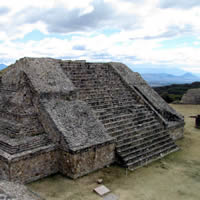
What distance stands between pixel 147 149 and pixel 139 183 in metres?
2.56

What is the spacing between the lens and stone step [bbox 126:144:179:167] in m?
9.61

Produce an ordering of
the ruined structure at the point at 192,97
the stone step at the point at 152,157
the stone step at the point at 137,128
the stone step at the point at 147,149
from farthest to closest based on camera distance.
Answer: the ruined structure at the point at 192,97 → the stone step at the point at 137,128 → the stone step at the point at 147,149 → the stone step at the point at 152,157

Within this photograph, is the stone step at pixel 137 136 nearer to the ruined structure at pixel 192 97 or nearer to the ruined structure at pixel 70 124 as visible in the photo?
the ruined structure at pixel 70 124

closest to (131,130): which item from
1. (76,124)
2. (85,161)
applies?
(76,124)

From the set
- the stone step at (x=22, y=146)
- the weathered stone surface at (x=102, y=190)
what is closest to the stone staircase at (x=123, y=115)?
the weathered stone surface at (x=102, y=190)

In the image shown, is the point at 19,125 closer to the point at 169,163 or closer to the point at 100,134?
the point at 100,134

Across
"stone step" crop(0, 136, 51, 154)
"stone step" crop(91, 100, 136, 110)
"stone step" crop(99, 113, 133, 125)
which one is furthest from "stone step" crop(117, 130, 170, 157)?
"stone step" crop(0, 136, 51, 154)

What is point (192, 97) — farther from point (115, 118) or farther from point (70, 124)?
point (70, 124)

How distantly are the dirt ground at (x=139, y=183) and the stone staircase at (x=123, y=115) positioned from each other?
66cm

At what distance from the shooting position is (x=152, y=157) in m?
10.5

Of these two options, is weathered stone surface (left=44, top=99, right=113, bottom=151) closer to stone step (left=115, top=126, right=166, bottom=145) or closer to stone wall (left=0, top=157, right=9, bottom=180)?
stone step (left=115, top=126, right=166, bottom=145)

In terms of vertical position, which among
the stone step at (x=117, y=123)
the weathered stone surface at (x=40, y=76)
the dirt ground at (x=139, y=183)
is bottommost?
the dirt ground at (x=139, y=183)

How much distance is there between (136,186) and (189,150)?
5.23m

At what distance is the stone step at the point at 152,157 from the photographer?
378 inches
